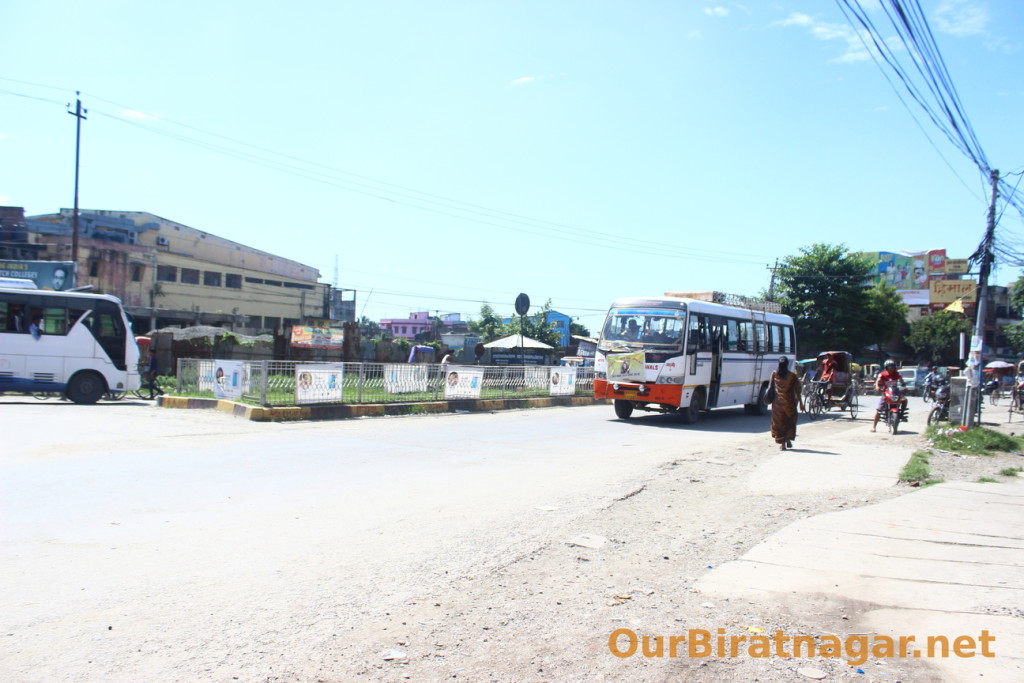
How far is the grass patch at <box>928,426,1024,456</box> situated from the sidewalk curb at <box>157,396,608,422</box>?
35.4 ft

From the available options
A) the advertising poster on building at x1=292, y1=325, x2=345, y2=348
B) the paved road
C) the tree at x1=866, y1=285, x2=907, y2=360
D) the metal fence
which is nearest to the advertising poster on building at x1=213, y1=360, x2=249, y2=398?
the metal fence

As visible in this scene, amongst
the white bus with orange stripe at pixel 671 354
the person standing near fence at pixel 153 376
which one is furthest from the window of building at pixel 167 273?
the white bus with orange stripe at pixel 671 354

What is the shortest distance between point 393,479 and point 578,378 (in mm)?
16866

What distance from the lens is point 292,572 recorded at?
4.96m

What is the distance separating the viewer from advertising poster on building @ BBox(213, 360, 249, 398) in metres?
16.4

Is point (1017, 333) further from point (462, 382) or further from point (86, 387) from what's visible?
point (86, 387)

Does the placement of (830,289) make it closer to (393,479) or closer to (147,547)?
(393,479)

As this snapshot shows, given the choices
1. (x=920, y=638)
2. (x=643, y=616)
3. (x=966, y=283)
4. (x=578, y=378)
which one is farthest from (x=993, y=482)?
(x=966, y=283)

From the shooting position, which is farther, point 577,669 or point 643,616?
point 643,616

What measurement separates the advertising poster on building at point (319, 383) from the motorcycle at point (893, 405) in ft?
40.3

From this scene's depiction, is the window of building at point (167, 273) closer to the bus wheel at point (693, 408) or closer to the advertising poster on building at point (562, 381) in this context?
the advertising poster on building at point (562, 381)

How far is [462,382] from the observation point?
66.8 ft

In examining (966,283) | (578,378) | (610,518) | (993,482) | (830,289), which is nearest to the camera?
(610,518)

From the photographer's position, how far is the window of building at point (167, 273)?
162ft
